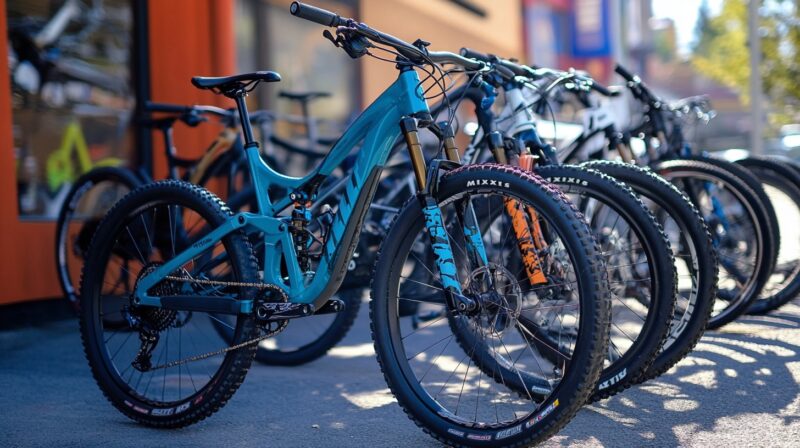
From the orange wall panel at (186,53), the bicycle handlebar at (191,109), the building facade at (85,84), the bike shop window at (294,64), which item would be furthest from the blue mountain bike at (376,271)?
the bike shop window at (294,64)

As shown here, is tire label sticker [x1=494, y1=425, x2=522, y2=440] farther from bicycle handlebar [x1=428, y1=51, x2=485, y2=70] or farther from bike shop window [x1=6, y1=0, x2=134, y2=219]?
bike shop window [x1=6, y1=0, x2=134, y2=219]

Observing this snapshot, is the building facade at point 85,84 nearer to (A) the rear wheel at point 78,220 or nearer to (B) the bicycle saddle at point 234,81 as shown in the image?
(A) the rear wheel at point 78,220

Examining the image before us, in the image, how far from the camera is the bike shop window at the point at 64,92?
6262 millimetres

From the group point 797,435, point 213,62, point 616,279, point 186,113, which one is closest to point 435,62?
point 797,435

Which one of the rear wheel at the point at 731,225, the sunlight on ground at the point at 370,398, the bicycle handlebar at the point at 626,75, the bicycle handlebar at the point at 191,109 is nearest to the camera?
the sunlight on ground at the point at 370,398

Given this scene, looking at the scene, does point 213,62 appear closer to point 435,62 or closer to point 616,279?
Result: point 616,279

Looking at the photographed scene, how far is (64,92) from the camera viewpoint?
22.0ft

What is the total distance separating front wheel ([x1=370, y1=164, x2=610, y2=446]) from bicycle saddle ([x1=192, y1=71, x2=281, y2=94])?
835 mm

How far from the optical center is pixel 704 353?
15.2ft

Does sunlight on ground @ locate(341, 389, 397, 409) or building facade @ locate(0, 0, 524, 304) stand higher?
building facade @ locate(0, 0, 524, 304)

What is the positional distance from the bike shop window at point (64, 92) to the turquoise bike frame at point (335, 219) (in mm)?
2970

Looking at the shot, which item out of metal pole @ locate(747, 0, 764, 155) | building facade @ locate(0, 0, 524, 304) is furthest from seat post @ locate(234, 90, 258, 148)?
metal pole @ locate(747, 0, 764, 155)

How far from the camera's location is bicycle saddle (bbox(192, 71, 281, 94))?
3.66 m

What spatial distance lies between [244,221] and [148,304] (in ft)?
1.71
